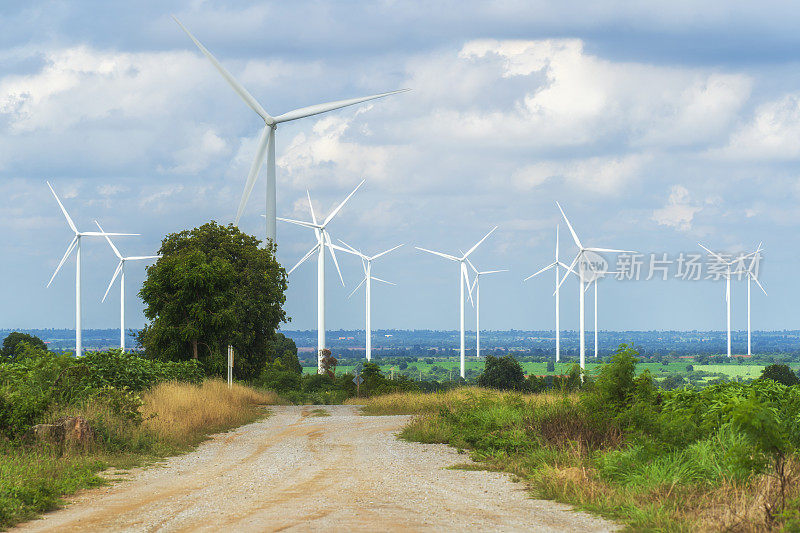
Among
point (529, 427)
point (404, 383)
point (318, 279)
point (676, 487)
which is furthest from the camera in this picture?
point (318, 279)

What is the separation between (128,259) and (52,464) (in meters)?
65.3

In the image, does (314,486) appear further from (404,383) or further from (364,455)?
(404,383)

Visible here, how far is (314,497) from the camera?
1349 cm

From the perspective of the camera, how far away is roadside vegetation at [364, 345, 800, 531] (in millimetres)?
10789

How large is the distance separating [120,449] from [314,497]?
6.84 m

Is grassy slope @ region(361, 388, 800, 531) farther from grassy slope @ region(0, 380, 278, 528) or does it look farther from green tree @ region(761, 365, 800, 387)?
green tree @ region(761, 365, 800, 387)

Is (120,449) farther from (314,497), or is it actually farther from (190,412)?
(314,497)

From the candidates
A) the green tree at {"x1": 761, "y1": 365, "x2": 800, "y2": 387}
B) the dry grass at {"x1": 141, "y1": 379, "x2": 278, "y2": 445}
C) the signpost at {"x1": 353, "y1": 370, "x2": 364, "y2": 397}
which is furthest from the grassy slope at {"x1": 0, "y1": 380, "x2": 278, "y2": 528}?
the green tree at {"x1": 761, "y1": 365, "x2": 800, "y2": 387}

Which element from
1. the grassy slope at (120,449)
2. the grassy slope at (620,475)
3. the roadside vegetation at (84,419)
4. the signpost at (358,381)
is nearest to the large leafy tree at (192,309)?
the signpost at (358,381)

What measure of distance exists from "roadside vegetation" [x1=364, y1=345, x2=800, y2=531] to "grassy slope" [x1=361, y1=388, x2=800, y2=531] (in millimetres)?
22

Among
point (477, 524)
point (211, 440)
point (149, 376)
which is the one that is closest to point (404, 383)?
point (149, 376)

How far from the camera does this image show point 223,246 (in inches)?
2108

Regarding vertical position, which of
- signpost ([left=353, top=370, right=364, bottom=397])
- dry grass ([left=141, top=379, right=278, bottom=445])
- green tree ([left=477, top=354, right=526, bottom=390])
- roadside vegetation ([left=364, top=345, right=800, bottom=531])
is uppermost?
roadside vegetation ([left=364, top=345, right=800, bottom=531])

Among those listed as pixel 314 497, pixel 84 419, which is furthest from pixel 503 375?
pixel 314 497
